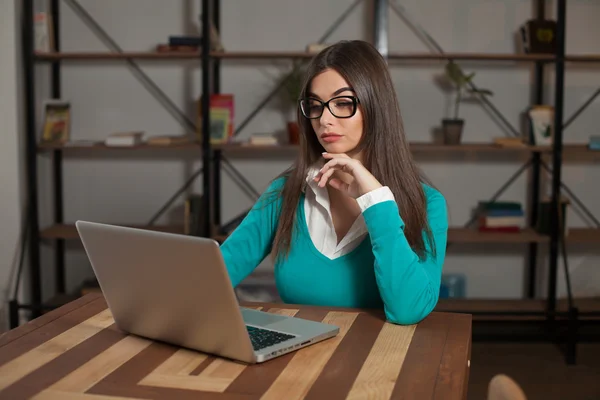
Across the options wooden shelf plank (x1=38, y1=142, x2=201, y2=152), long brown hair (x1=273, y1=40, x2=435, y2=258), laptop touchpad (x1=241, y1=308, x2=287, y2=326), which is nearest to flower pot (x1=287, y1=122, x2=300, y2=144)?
wooden shelf plank (x1=38, y1=142, x2=201, y2=152)

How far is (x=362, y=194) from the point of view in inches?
72.2

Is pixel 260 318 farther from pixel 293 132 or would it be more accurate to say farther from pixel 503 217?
pixel 503 217

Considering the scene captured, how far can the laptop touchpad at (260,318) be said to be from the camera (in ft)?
5.43

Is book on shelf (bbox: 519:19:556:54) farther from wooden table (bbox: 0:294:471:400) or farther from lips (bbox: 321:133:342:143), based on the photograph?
wooden table (bbox: 0:294:471:400)

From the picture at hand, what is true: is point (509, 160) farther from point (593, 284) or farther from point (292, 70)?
point (292, 70)

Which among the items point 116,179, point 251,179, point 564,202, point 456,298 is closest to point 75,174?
point 116,179

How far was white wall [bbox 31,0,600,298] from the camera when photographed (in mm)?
4309

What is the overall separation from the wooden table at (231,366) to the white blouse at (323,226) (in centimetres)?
31

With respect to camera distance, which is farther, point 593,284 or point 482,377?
point 593,284

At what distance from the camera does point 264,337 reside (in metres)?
1.54

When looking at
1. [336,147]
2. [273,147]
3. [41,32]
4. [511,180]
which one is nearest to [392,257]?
[336,147]

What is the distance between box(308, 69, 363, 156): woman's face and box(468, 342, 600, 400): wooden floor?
1699 millimetres

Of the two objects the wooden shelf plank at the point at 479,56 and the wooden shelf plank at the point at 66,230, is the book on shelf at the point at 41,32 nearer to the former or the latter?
the wooden shelf plank at the point at 66,230

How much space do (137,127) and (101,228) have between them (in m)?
2.93
